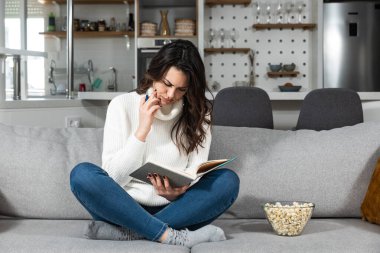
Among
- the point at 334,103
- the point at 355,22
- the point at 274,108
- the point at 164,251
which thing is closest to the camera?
the point at 164,251

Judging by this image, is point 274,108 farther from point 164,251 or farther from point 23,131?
point 164,251

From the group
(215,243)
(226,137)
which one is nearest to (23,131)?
(226,137)

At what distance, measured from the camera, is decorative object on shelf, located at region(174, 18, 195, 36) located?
6637 mm

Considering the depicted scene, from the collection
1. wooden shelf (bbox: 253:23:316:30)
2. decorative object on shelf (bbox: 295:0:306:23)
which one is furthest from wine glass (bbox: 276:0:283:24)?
Answer: decorative object on shelf (bbox: 295:0:306:23)

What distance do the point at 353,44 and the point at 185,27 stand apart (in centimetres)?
176

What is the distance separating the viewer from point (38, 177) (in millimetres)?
2367

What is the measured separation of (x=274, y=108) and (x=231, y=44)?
6.86 feet

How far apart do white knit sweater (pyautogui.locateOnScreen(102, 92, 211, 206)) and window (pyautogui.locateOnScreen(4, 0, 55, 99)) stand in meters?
1.82

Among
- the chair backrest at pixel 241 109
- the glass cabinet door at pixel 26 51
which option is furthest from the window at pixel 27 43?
the chair backrest at pixel 241 109

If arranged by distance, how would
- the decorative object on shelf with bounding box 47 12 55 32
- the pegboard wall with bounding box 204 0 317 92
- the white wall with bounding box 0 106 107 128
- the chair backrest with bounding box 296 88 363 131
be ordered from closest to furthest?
the chair backrest with bounding box 296 88 363 131 < the white wall with bounding box 0 106 107 128 < the decorative object on shelf with bounding box 47 12 55 32 < the pegboard wall with bounding box 204 0 317 92

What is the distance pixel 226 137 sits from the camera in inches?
97.7

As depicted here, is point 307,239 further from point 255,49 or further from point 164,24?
point 255,49

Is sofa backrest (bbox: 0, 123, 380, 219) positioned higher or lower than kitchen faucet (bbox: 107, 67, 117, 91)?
lower

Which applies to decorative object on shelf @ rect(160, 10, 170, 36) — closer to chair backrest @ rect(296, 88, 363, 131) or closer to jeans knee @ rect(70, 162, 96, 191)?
chair backrest @ rect(296, 88, 363, 131)
